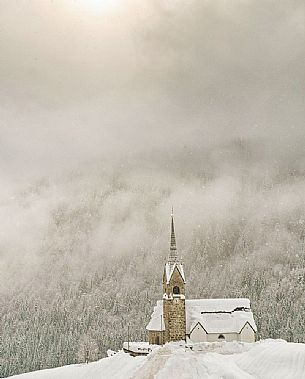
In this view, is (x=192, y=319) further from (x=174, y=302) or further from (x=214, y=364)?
(x=214, y=364)

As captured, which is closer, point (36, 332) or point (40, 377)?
point (40, 377)

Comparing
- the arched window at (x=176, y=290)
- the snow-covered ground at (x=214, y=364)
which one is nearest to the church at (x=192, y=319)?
the arched window at (x=176, y=290)

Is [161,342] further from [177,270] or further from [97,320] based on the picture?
[97,320]

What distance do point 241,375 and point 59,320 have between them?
13554 cm

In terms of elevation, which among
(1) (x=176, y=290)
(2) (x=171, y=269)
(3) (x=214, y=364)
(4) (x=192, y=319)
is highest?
(2) (x=171, y=269)

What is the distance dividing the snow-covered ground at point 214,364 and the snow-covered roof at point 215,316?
1329 centimetres

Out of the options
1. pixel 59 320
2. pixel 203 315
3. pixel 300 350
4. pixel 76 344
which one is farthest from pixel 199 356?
pixel 59 320

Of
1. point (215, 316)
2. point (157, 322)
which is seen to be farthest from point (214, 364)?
point (157, 322)

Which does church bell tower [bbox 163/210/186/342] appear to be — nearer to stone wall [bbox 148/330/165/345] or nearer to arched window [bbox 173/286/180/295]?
arched window [bbox 173/286/180/295]

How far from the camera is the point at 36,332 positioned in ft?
557

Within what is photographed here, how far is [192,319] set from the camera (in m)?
88.8

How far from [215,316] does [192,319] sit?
4370 millimetres

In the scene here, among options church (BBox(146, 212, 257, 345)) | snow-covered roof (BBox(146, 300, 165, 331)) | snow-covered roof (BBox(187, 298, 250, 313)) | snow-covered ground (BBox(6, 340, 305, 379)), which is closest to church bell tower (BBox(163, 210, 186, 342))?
church (BBox(146, 212, 257, 345))

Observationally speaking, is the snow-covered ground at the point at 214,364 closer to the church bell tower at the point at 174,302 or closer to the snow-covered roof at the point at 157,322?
the church bell tower at the point at 174,302
